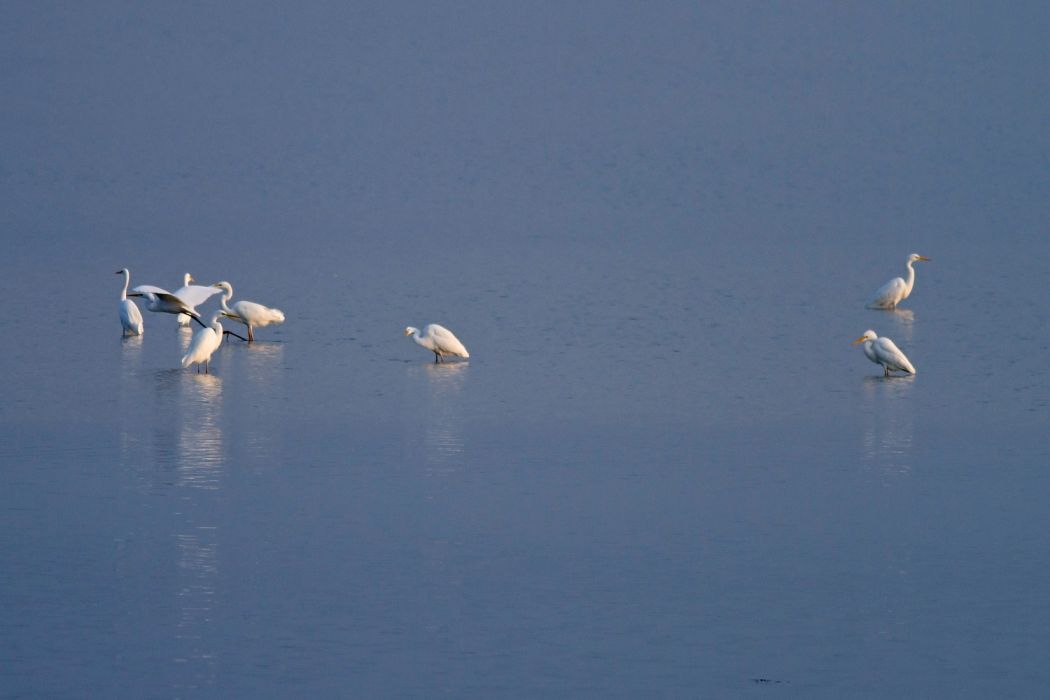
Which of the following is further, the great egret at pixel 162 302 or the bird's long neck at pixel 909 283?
the bird's long neck at pixel 909 283

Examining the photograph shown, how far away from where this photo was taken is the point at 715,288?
23188 mm

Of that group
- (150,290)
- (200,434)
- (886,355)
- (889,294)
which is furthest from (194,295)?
A: (889,294)

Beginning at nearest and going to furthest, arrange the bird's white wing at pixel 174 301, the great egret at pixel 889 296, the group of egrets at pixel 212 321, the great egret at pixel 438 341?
the group of egrets at pixel 212 321
the great egret at pixel 438 341
the bird's white wing at pixel 174 301
the great egret at pixel 889 296

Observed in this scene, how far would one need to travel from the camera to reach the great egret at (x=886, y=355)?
1473cm

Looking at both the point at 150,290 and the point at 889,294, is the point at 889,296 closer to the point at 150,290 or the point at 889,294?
the point at 889,294

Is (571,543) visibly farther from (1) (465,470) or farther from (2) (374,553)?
(1) (465,470)

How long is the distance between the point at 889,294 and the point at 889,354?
240 inches

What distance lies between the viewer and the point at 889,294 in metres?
20.7

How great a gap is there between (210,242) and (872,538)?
25.9 metres

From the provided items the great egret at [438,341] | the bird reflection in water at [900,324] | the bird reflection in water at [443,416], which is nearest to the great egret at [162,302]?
the great egret at [438,341]

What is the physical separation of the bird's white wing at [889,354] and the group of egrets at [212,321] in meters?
3.53

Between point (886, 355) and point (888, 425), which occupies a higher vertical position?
point (886, 355)

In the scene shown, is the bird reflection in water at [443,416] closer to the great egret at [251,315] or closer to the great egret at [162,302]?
the great egret at [251,315]

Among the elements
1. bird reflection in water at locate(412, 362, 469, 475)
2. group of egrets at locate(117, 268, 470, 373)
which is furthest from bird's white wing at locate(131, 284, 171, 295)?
bird reflection in water at locate(412, 362, 469, 475)
